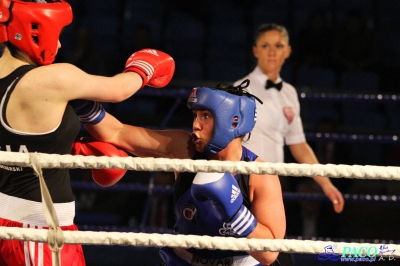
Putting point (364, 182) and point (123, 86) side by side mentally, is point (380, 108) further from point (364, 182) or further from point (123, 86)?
point (123, 86)

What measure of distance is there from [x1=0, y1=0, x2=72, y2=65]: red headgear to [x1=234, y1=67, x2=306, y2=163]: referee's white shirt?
1512mm

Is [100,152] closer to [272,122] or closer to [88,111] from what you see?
[88,111]

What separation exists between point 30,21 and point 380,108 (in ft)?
13.5

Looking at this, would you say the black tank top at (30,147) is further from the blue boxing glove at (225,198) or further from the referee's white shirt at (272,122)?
the referee's white shirt at (272,122)

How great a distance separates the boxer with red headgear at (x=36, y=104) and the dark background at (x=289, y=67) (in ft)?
6.04

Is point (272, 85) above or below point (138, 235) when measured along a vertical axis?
above

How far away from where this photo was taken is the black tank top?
176 centimetres

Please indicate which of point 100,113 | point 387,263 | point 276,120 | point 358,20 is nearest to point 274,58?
point 276,120

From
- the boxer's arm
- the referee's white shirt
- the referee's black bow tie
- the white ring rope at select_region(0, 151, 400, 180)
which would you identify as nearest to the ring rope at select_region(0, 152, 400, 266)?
the white ring rope at select_region(0, 151, 400, 180)

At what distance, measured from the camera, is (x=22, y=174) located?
181cm

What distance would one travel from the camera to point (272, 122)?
331 cm

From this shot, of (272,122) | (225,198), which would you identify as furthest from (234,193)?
(272,122)

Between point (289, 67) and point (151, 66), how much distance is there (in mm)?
3460

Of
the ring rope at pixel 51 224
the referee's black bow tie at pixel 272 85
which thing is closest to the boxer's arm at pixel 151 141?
the ring rope at pixel 51 224
